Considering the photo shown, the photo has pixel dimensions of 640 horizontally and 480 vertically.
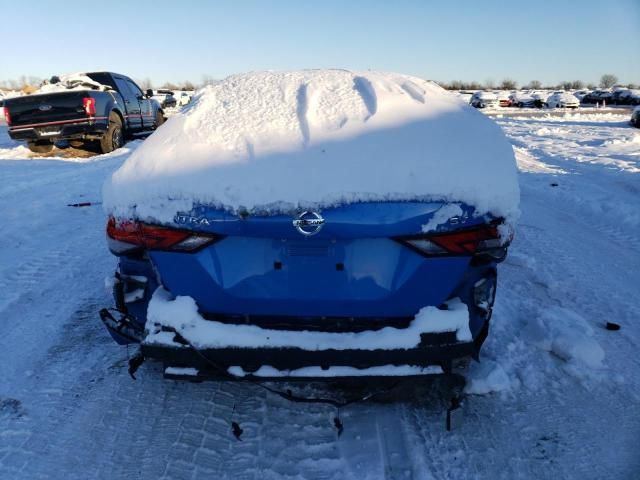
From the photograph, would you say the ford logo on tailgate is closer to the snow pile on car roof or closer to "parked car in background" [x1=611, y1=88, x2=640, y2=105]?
the snow pile on car roof

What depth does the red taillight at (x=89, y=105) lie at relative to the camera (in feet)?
36.0

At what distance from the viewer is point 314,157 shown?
90.8 inches

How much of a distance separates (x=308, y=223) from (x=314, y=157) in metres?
0.38

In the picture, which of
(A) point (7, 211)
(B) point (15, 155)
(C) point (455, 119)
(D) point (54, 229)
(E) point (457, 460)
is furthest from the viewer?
Answer: (B) point (15, 155)

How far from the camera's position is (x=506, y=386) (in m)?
2.85

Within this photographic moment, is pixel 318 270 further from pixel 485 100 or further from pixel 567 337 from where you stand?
pixel 485 100

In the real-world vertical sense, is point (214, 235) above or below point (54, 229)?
above

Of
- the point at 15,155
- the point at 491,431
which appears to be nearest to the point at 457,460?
the point at 491,431

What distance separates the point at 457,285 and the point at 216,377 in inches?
45.1

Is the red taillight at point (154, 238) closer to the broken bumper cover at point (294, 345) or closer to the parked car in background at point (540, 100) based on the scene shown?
the broken bumper cover at point (294, 345)

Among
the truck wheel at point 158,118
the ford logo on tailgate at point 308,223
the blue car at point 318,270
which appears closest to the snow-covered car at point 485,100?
the truck wheel at point 158,118

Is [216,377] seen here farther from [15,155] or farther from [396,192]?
[15,155]

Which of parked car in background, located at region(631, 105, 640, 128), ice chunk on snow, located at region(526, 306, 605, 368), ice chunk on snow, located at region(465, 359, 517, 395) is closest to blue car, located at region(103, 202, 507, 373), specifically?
ice chunk on snow, located at region(465, 359, 517, 395)

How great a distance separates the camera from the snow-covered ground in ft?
7.54
